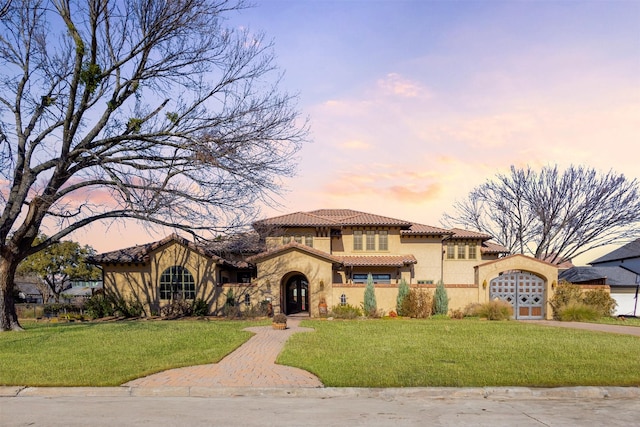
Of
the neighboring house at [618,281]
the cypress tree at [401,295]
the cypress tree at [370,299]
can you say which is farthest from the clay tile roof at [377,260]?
the neighboring house at [618,281]

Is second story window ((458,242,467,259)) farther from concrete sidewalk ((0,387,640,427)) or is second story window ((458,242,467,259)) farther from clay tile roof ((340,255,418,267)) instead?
concrete sidewalk ((0,387,640,427))

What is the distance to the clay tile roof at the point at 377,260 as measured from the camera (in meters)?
30.4

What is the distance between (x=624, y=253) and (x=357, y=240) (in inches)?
1088

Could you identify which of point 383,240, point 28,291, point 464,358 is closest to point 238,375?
point 464,358

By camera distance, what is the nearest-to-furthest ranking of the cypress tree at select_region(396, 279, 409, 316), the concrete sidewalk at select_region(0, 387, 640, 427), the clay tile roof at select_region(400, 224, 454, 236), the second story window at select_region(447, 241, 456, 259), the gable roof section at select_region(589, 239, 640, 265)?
the concrete sidewalk at select_region(0, 387, 640, 427) → the cypress tree at select_region(396, 279, 409, 316) → the clay tile roof at select_region(400, 224, 454, 236) → the second story window at select_region(447, 241, 456, 259) → the gable roof section at select_region(589, 239, 640, 265)

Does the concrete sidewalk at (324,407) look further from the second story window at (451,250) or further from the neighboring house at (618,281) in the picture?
the neighboring house at (618,281)

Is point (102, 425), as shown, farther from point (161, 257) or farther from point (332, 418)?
point (161, 257)

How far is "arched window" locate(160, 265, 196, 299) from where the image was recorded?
A: 2816 centimetres

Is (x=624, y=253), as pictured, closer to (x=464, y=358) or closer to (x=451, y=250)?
(x=451, y=250)

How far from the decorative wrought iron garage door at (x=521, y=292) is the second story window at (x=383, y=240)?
735cm

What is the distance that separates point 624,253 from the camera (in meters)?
43.3

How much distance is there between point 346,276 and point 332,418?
2448 cm

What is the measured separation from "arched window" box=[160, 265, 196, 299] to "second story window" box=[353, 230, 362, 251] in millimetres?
11009

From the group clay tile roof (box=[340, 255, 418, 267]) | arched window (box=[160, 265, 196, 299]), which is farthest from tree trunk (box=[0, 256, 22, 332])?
clay tile roof (box=[340, 255, 418, 267])
